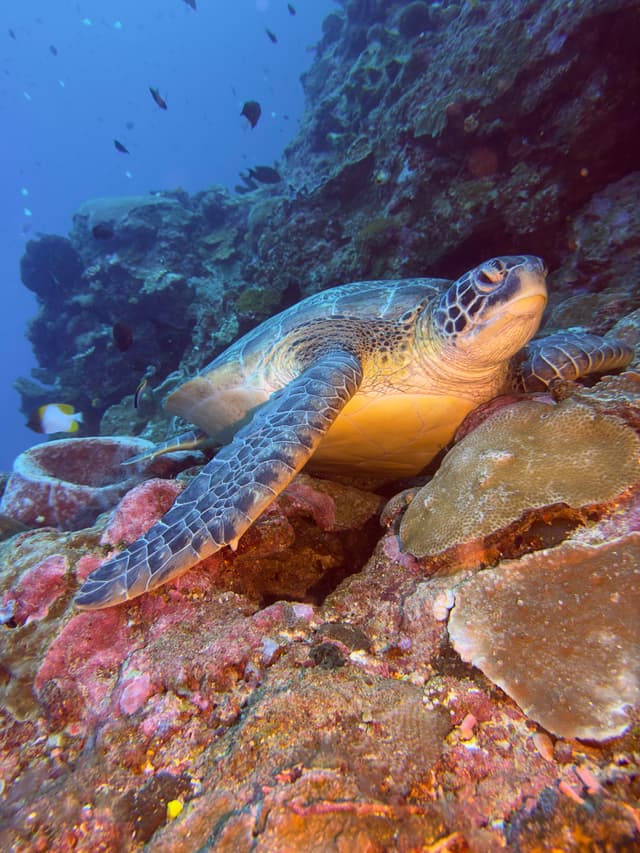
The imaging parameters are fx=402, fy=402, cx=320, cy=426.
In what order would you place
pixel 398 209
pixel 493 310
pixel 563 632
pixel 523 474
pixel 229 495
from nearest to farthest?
pixel 563 632 → pixel 523 474 → pixel 229 495 → pixel 493 310 → pixel 398 209

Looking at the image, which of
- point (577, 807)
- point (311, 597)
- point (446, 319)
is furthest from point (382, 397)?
point (577, 807)

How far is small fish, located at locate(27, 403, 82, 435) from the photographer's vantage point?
593cm

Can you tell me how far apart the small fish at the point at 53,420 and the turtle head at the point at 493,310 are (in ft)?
18.2

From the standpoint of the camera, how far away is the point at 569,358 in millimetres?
2920

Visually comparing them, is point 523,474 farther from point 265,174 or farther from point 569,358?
point 265,174

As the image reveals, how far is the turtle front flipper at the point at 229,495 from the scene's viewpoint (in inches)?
65.6

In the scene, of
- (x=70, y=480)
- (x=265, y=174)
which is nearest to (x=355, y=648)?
(x=70, y=480)

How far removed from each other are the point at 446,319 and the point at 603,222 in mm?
4063

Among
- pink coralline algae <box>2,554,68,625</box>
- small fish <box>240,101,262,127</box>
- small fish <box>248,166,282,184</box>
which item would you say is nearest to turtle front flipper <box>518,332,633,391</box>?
pink coralline algae <box>2,554,68,625</box>

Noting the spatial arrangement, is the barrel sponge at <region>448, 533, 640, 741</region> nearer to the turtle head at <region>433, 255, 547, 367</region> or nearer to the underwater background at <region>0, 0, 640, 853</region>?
A: the underwater background at <region>0, 0, 640, 853</region>

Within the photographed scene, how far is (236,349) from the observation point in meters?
3.79

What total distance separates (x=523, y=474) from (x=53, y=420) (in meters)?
6.49

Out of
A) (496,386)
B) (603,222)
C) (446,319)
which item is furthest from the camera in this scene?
(603,222)

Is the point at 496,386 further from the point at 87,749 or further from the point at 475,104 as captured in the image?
the point at 475,104
